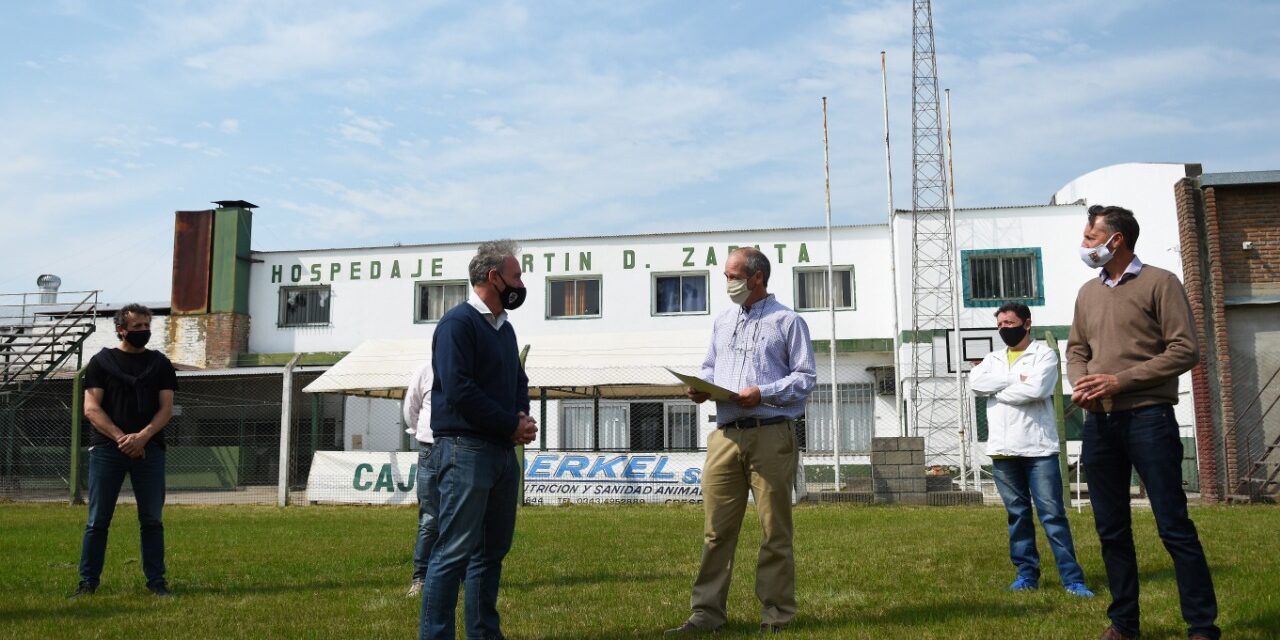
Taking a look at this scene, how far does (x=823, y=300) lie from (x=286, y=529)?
18.2 m

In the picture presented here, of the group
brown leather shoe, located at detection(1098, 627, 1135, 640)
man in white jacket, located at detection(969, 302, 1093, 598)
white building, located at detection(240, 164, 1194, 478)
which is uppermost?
white building, located at detection(240, 164, 1194, 478)

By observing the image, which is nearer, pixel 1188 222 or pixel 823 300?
pixel 1188 222

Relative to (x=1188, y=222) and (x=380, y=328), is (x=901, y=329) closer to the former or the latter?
(x=1188, y=222)

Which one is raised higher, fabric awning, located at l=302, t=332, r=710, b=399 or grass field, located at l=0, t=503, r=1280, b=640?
fabric awning, located at l=302, t=332, r=710, b=399

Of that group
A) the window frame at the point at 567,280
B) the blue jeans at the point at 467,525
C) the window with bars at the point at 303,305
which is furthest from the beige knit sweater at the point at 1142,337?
the window with bars at the point at 303,305

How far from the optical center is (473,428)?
4.74 meters

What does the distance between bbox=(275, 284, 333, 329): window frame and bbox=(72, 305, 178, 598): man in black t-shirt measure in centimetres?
2399

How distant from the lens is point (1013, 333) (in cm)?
741

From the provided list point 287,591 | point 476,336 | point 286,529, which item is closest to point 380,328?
point 286,529

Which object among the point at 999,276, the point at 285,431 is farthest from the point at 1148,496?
the point at 999,276

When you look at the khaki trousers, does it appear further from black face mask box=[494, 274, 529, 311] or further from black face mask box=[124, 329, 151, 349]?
black face mask box=[124, 329, 151, 349]

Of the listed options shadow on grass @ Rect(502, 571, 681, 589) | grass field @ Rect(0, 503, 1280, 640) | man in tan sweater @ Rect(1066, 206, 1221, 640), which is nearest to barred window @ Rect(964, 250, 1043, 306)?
grass field @ Rect(0, 503, 1280, 640)

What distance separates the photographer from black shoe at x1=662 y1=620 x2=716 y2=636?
5500 mm

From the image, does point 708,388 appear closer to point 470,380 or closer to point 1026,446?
point 470,380
